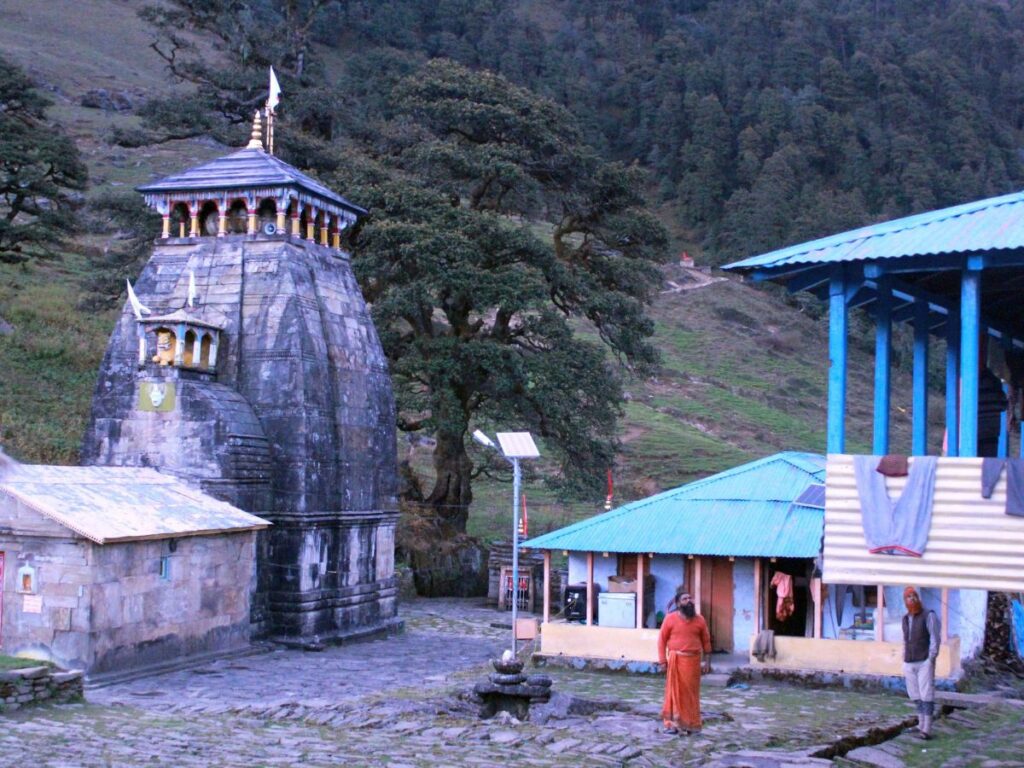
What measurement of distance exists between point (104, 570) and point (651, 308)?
163ft

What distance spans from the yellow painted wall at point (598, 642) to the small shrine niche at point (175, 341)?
7.20m

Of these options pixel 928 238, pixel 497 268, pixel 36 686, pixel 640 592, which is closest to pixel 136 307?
pixel 36 686

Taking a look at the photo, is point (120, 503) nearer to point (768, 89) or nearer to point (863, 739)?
point (863, 739)

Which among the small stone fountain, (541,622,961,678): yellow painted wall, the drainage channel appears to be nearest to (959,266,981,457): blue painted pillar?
the drainage channel

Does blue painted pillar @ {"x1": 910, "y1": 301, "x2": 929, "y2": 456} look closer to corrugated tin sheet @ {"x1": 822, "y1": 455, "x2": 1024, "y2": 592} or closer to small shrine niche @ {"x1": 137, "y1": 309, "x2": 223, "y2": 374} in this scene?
corrugated tin sheet @ {"x1": 822, "y1": 455, "x2": 1024, "y2": 592}

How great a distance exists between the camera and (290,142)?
31.6m

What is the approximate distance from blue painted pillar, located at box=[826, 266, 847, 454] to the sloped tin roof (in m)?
12.4

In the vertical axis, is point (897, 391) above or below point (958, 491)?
above

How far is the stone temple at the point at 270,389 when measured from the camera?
1933cm

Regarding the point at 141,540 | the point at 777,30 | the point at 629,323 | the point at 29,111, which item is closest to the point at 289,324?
the point at 141,540

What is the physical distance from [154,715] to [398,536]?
50.1 feet

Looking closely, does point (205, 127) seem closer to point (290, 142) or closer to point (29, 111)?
point (290, 142)

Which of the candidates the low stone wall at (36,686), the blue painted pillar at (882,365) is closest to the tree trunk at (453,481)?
the low stone wall at (36,686)

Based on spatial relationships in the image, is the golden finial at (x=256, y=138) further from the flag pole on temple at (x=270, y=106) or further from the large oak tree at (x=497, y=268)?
the large oak tree at (x=497, y=268)
